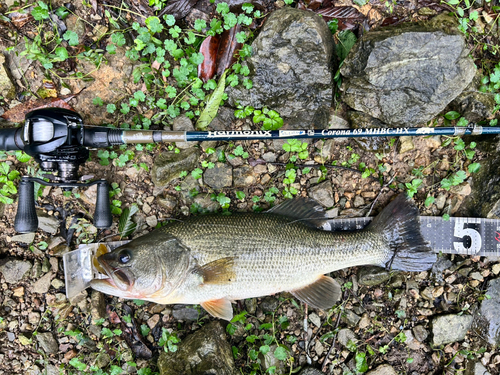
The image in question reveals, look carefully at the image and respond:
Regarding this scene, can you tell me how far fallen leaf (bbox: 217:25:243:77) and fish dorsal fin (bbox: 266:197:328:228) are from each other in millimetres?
1476

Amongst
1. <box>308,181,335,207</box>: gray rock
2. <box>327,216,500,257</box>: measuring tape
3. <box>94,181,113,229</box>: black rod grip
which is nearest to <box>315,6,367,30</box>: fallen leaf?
<box>308,181,335,207</box>: gray rock

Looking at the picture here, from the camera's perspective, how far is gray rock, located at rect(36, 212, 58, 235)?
11.1ft

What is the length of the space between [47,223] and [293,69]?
286 centimetres

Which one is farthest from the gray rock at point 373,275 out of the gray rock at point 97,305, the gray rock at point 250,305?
the gray rock at point 97,305

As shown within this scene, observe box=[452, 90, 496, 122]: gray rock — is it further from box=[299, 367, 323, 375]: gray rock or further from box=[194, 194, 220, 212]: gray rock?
box=[299, 367, 323, 375]: gray rock

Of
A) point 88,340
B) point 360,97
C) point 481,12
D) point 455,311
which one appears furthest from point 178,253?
point 481,12

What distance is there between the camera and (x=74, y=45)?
337 centimetres

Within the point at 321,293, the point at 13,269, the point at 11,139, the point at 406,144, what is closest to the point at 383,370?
the point at 321,293

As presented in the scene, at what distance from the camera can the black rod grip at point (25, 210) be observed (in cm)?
282

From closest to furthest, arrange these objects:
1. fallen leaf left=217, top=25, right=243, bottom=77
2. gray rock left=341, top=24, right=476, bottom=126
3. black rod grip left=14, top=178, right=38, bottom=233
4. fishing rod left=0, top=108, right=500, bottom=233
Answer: fishing rod left=0, top=108, right=500, bottom=233, black rod grip left=14, top=178, right=38, bottom=233, gray rock left=341, top=24, right=476, bottom=126, fallen leaf left=217, top=25, right=243, bottom=77

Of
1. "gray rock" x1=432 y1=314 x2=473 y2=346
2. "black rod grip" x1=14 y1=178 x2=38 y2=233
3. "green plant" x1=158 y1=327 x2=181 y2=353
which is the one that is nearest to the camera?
"black rod grip" x1=14 y1=178 x2=38 y2=233

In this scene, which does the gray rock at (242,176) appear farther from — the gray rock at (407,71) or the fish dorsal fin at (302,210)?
the gray rock at (407,71)

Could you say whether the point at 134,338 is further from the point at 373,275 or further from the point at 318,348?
the point at 373,275

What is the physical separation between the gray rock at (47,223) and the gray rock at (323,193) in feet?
8.48
